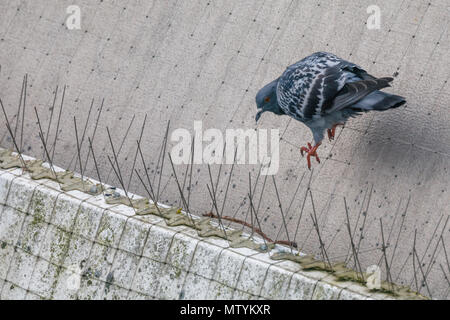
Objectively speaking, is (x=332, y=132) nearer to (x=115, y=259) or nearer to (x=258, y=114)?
(x=258, y=114)

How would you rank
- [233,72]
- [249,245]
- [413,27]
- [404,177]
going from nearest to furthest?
[249,245], [404,177], [413,27], [233,72]

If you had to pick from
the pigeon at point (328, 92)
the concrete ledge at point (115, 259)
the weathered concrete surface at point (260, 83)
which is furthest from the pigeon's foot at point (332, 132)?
the concrete ledge at point (115, 259)

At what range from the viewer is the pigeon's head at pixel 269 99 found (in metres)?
16.2

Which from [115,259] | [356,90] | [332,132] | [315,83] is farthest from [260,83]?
[115,259]

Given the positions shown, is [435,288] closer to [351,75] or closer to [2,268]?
[351,75]

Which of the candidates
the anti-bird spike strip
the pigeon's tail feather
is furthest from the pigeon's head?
the pigeon's tail feather

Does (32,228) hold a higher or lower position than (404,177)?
lower

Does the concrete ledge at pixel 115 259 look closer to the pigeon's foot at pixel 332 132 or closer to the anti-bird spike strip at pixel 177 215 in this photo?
the anti-bird spike strip at pixel 177 215

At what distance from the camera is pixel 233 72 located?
1823 centimetres

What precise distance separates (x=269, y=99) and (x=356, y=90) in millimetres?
2020

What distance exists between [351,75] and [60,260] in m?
5.97

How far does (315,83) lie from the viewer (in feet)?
49.8

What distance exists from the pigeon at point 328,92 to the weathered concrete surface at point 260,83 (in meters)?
1.21

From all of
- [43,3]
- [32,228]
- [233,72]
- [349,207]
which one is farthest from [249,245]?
[43,3]
